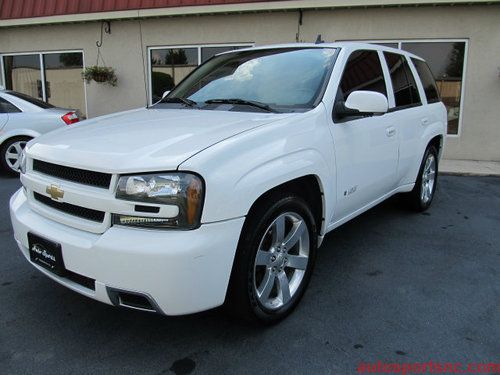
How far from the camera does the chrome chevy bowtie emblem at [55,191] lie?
96.0 inches

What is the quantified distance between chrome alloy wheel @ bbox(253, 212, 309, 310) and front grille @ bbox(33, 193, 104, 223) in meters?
0.87

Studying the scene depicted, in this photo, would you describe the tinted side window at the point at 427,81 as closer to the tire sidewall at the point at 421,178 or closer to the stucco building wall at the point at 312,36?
the tire sidewall at the point at 421,178

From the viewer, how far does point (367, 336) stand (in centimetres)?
268

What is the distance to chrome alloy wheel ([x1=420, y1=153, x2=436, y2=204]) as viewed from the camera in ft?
16.6

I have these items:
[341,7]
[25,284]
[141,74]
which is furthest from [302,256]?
[141,74]

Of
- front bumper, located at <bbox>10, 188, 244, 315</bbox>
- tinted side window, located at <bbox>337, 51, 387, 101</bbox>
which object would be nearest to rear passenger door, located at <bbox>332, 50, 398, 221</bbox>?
tinted side window, located at <bbox>337, 51, 387, 101</bbox>

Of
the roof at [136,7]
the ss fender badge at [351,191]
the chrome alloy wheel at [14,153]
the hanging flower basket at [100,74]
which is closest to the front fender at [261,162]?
the ss fender badge at [351,191]

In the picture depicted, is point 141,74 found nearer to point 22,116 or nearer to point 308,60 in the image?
point 22,116

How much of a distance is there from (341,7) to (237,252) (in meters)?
7.60

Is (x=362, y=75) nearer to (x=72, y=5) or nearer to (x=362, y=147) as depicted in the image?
(x=362, y=147)

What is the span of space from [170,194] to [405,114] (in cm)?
286

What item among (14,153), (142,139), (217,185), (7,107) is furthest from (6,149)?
(217,185)

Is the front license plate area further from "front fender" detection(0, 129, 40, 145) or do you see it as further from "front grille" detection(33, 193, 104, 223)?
"front fender" detection(0, 129, 40, 145)

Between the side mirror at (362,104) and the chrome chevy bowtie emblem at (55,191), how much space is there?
1.84 m
